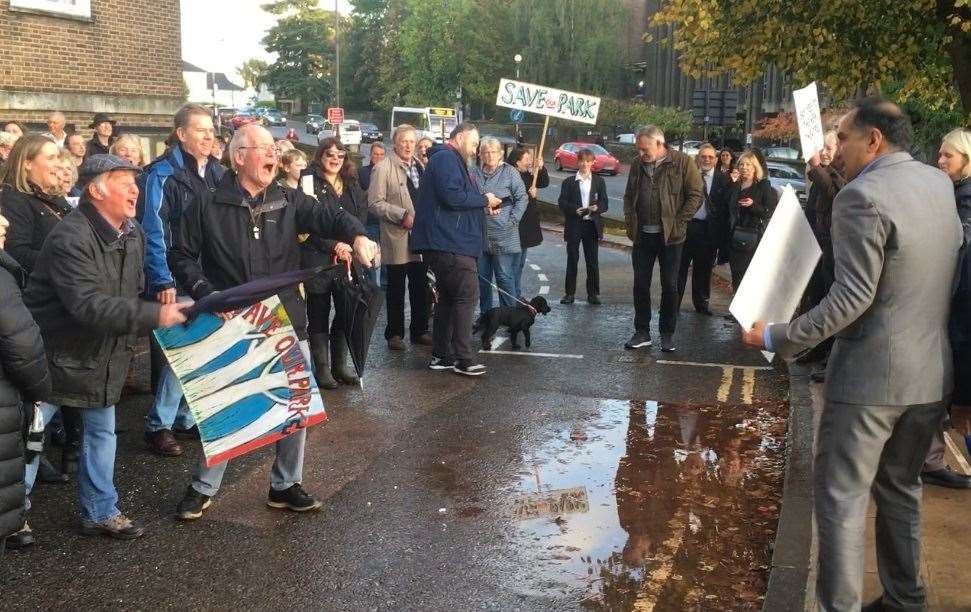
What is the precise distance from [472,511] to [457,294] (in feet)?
10.2

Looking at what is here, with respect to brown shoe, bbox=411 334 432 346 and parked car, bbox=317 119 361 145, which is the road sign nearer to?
brown shoe, bbox=411 334 432 346

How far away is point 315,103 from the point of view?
9438 cm

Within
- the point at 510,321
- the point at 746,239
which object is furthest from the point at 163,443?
the point at 746,239

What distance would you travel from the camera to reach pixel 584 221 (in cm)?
1217

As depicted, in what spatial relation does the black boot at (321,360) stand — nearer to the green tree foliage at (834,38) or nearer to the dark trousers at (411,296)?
the dark trousers at (411,296)

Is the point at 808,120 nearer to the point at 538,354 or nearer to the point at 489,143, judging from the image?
the point at 538,354

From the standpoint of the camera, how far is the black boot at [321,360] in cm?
793

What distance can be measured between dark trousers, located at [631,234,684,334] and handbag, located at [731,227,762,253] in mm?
1496

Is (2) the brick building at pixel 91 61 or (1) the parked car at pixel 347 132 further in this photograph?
(1) the parked car at pixel 347 132

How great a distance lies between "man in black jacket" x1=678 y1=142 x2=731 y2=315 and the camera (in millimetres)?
11242

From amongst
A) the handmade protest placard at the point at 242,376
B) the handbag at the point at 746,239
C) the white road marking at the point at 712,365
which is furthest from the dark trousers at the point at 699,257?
the handmade protest placard at the point at 242,376

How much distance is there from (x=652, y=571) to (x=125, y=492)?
2.98m

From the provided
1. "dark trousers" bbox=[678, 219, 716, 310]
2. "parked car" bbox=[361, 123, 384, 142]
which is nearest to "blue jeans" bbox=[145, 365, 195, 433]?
"dark trousers" bbox=[678, 219, 716, 310]

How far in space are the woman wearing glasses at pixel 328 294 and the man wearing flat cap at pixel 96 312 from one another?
2.95 metres
